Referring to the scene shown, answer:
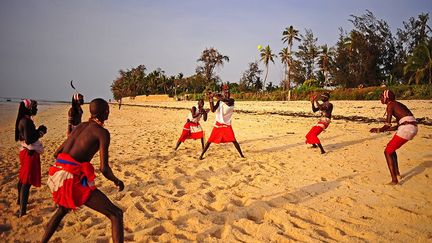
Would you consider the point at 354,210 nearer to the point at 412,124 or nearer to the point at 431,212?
the point at 431,212

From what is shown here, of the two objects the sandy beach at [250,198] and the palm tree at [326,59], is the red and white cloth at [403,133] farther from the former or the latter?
the palm tree at [326,59]

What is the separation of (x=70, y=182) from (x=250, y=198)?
2783mm

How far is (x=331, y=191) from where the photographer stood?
15.6 ft

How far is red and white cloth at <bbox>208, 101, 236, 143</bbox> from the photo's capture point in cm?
692

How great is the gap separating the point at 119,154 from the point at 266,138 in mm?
5573

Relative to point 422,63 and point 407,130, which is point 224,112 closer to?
point 407,130

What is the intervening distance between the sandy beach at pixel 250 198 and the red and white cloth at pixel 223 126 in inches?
22.6

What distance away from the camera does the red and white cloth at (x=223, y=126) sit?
6.92 meters

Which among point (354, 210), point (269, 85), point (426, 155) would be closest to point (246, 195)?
point (354, 210)

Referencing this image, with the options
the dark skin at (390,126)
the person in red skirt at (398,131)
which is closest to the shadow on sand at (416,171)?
the dark skin at (390,126)

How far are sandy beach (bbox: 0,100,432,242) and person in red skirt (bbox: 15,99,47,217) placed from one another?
0.37 metres

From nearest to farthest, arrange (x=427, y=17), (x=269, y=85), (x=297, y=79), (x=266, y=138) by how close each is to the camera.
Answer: (x=266, y=138) < (x=427, y=17) < (x=269, y=85) < (x=297, y=79)

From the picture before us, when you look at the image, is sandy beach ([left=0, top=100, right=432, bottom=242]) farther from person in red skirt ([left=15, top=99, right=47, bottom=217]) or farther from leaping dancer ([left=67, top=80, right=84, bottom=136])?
leaping dancer ([left=67, top=80, right=84, bottom=136])

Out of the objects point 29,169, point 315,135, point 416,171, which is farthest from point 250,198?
point 315,135
